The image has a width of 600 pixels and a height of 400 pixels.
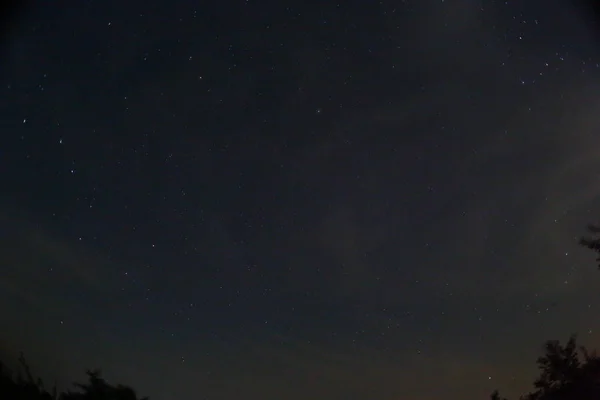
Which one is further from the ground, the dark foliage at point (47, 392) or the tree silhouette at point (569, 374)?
the tree silhouette at point (569, 374)

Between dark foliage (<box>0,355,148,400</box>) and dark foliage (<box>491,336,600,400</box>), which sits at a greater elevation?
dark foliage (<box>491,336,600,400</box>)

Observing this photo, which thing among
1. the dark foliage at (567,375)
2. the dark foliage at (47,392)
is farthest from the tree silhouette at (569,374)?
the dark foliage at (47,392)

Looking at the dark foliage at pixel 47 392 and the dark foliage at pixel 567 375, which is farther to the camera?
the dark foliage at pixel 567 375

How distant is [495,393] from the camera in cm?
1962

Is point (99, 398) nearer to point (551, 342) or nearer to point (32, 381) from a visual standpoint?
point (32, 381)

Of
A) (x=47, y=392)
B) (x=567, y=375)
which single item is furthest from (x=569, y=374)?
(x=47, y=392)

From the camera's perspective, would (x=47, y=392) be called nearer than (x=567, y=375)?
Yes

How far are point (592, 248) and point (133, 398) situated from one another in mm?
15983

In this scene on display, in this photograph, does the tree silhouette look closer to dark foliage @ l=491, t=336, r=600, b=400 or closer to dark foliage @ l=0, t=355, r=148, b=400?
dark foliage @ l=491, t=336, r=600, b=400

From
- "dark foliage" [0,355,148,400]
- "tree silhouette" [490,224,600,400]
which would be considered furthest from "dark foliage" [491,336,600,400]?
"dark foliage" [0,355,148,400]

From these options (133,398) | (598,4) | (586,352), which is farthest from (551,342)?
(133,398)

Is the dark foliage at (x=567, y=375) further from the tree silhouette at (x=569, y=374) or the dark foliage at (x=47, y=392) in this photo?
the dark foliage at (x=47, y=392)

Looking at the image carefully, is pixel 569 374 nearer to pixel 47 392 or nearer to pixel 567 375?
pixel 567 375

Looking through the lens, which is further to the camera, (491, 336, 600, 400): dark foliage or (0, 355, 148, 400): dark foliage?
(491, 336, 600, 400): dark foliage
